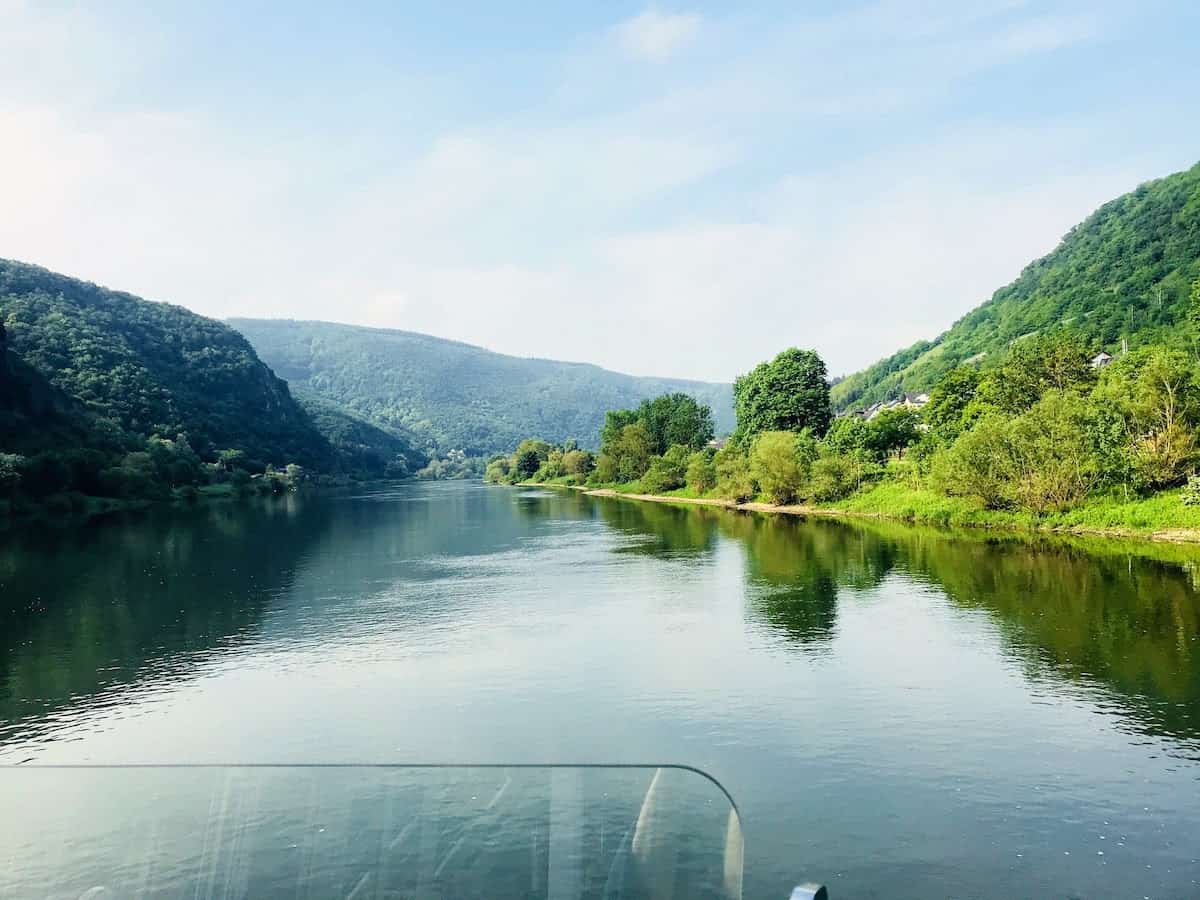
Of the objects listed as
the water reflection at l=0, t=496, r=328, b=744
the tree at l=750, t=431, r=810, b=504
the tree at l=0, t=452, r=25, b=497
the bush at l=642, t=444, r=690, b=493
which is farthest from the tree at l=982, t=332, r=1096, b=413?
the tree at l=0, t=452, r=25, b=497

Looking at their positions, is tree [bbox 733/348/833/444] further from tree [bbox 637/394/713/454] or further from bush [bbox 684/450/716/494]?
tree [bbox 637/394/713/454]

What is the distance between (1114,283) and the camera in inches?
5935

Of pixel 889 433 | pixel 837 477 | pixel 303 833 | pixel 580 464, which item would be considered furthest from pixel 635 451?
pixel 303 833

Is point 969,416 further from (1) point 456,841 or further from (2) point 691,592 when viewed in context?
(1) point 456,841

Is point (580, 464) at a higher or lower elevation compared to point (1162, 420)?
lower

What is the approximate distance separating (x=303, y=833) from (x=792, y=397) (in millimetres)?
93752

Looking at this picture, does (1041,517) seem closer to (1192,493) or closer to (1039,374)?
(1192,493)

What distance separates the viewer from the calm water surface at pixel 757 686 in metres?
13.0

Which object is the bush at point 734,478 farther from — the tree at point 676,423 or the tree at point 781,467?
the tree at point 676,423

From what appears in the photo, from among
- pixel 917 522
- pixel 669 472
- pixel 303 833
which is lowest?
pixel 917 522

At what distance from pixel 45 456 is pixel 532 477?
4317 inches

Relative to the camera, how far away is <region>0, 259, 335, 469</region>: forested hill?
364ft

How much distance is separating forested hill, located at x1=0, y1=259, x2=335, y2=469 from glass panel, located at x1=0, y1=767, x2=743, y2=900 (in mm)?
92201

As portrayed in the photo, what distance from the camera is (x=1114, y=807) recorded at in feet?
44.7
